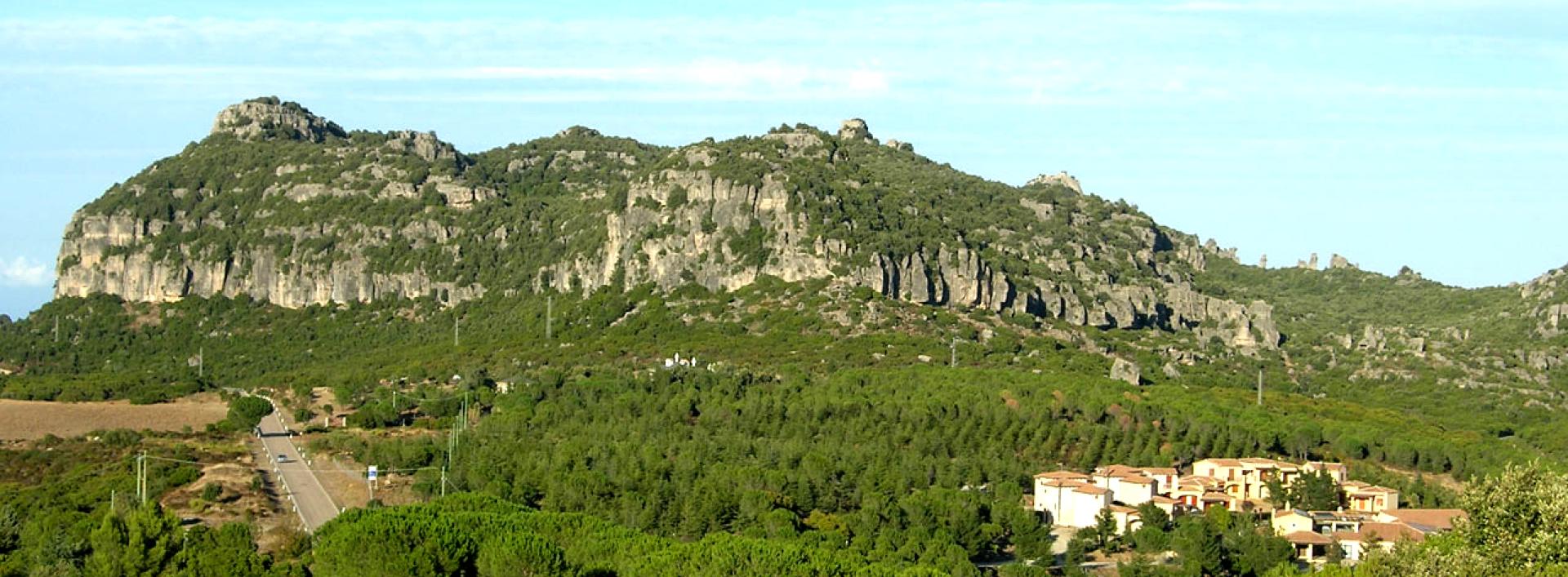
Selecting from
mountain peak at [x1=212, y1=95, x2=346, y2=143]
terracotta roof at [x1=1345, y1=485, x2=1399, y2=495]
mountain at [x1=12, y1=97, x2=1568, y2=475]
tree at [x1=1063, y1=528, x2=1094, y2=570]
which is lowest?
tree at [x1=1063, y1=528, x2=1094, y2=570]

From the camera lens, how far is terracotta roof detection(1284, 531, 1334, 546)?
3039 inches

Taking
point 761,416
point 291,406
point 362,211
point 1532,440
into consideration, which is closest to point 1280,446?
point 1532,440

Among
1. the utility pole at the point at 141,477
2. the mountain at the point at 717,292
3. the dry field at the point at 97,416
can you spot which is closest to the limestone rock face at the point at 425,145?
the mountain at the point at 717,292

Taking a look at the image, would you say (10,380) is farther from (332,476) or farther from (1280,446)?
(1280,446)

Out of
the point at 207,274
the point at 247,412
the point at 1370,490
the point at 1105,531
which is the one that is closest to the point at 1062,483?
the point at 1105,531

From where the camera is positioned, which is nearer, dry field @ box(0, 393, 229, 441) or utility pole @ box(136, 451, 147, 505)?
utility pole @ box(136, 451, 147, 505)

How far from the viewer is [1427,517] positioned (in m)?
81.8

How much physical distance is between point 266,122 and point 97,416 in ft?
266

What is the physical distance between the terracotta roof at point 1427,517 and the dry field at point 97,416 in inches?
2304

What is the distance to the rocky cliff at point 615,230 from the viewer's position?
13925 cm

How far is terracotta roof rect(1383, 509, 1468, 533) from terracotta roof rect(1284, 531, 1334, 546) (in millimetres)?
3365

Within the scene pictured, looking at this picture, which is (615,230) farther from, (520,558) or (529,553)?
(520,558)

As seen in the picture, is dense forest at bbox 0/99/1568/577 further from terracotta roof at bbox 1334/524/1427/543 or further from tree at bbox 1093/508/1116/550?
terracotta roof at bbox 1334/524/1427/543

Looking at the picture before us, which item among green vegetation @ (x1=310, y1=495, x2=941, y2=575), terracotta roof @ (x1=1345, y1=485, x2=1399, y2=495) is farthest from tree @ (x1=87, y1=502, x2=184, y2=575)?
terracotta roof @ (x1=1345, y1=485, x2=1399, y2=495)
